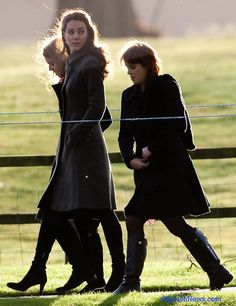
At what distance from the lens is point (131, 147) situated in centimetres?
709

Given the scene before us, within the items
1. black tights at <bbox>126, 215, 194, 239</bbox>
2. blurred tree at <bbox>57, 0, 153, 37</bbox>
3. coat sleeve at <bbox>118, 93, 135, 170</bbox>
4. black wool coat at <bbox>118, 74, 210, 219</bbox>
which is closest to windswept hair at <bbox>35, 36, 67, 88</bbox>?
coat sleeve at <bbox>118, 93, 135, 170</bbox>

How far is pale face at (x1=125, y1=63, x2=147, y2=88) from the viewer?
6.89 m

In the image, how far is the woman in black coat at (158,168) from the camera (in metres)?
6.83

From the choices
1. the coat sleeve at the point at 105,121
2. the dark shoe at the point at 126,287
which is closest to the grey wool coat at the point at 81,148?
the coat sleeve at the point at 105,121

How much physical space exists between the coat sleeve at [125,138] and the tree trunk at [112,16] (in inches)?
2377

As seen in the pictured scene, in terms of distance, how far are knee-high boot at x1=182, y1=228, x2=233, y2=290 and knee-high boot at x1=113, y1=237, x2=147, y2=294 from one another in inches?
10.3

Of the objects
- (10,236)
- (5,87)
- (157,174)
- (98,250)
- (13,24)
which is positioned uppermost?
(157,174)

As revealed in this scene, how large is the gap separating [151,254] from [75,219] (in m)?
6.95

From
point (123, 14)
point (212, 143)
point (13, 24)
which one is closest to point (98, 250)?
point (212, 143)

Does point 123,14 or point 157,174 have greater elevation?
point 157,174

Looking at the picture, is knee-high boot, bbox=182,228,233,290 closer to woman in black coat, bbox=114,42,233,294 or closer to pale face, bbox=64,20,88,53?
woman in black coat, bbox=114,42,233,294

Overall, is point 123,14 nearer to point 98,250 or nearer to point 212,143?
point 212,143

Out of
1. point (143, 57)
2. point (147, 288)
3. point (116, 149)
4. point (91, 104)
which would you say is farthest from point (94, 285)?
point (116, 149)

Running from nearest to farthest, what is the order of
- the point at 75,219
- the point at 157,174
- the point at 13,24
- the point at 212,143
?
1. the point at 157,174
2. the point at 75,219
3. the point at 212,143
4. the point at 13,24
